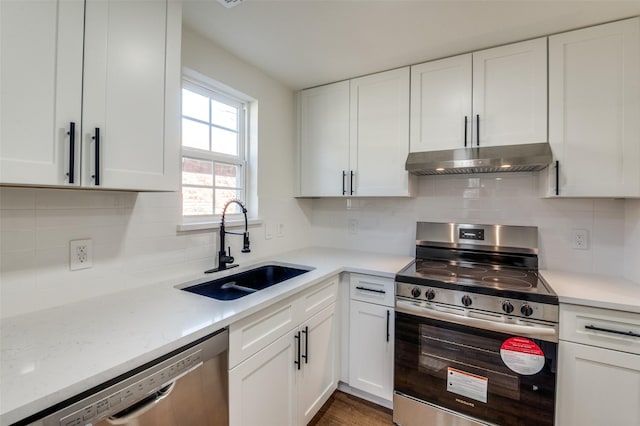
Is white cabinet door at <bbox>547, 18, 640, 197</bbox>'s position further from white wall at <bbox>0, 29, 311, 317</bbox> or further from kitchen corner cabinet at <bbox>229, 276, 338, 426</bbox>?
white wall at <bbox>0, 29, 311, 317</bbox>

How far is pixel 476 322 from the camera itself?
147 centimetres

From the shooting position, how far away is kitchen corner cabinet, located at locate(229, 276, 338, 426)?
116cm

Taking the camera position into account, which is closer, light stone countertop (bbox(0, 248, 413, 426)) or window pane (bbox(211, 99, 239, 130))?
light stone countertop (bbox(0, 248, 413, 426))

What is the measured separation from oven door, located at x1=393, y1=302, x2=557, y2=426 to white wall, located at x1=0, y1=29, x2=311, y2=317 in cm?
124

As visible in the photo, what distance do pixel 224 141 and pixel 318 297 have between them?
4.16 ft

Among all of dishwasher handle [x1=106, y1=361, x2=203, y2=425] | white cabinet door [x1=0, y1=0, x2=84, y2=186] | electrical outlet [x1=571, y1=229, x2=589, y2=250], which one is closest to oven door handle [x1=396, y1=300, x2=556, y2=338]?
electrical outlet [x1=571, y1=229, x2=589, y2=250]

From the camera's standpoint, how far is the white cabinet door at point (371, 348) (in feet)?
5.83

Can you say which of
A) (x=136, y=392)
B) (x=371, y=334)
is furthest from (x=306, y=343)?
(x=136, y=392)

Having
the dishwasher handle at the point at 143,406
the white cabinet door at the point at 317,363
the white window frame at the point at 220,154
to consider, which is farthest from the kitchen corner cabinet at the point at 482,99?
the dishwasher handle at the point at 143,406

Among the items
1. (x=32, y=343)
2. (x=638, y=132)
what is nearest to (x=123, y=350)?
(x=32, y=343)

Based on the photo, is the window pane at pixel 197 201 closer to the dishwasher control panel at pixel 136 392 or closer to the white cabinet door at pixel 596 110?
the dishwasher control panel at pixel 136 392

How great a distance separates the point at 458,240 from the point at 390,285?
72cm

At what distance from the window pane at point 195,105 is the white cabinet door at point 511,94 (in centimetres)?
178

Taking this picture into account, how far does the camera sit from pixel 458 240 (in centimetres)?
208
